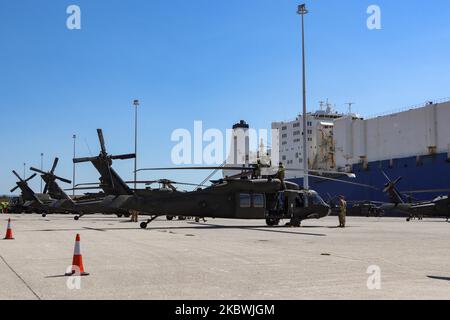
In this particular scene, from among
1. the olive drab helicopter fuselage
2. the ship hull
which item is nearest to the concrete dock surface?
the olive drab helicopter fuselage

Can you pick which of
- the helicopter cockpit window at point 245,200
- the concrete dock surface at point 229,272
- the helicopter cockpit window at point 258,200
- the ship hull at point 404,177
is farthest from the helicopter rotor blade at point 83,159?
the ship hull at point 404,177

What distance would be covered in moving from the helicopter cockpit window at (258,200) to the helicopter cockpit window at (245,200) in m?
0.26

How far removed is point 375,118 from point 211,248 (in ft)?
251

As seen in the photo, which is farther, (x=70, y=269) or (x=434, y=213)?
(x=434, y=213)

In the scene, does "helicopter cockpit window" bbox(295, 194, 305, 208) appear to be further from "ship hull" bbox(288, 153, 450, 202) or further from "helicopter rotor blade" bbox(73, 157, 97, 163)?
"ship hull" bbox(288, 153, 450, 202)

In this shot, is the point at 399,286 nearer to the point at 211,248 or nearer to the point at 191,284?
the point at 191,284

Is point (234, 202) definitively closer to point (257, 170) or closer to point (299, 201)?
point (257, 170)

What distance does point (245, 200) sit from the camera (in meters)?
24.1

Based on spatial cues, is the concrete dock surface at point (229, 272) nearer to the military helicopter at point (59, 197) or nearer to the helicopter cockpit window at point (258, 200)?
the helicopter cockpit window at point (258, 200)

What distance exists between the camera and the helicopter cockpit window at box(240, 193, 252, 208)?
78.9ft

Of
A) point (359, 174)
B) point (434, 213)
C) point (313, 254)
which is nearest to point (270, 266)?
point (313, 254)

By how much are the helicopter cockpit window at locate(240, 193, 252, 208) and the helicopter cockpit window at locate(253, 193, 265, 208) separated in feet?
0.86

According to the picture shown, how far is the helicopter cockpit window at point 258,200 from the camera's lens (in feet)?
79.5

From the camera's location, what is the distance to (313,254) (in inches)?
475
